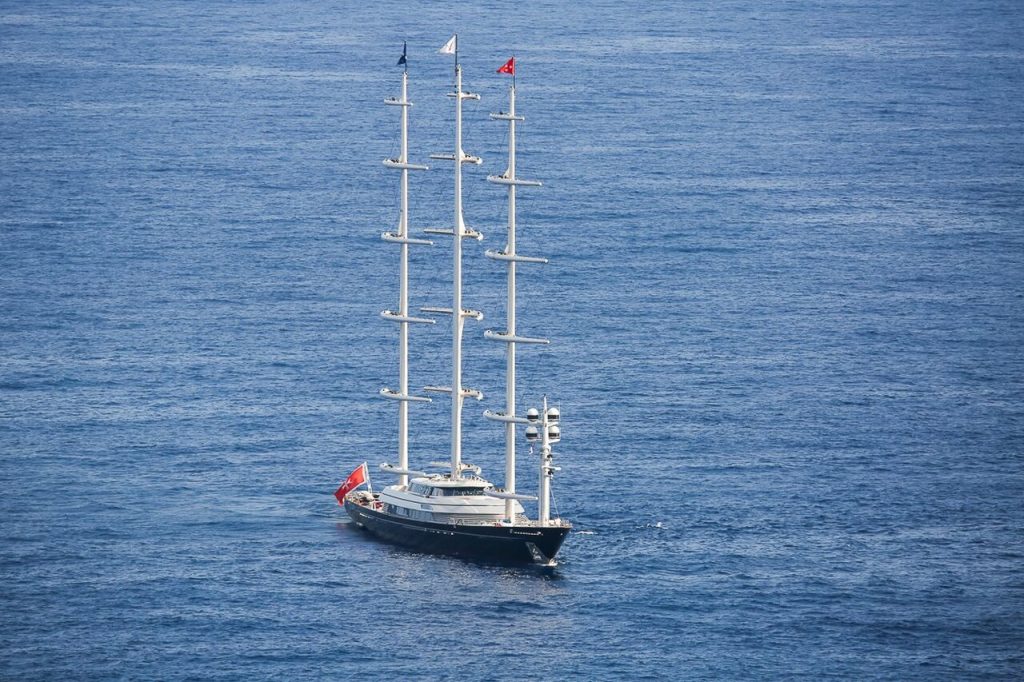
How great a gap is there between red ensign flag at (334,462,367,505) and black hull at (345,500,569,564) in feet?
11.8

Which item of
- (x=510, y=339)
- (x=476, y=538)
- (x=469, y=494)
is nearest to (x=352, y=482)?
(x=469, y=494)

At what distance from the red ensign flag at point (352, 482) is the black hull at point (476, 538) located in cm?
360

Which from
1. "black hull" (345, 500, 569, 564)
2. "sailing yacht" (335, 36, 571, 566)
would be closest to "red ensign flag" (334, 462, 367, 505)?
"sailing yacht" (335, 36, 571, 566)

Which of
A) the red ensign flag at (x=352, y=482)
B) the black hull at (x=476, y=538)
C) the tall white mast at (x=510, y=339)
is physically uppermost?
the tall white mast at (x=510, y=339)

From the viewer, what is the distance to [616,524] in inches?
7470

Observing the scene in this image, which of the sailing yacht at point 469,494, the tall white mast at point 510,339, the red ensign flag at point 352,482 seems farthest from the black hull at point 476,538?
the red ensign flag at point 352,482

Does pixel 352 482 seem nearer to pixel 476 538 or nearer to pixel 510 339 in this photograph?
pixel 476 538

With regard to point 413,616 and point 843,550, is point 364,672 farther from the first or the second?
point 843,550

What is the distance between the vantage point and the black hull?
587 ft

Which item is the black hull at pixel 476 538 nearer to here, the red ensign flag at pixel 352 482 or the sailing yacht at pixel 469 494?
the sailing yacht at pixel 469 494

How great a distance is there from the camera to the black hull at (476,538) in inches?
7047

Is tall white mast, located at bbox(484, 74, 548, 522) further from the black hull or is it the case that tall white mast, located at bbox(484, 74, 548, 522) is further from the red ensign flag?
the red ensign flag

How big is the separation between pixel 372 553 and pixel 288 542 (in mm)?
6958

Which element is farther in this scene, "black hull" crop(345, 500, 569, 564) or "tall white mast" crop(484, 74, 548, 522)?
"tall white mast" crop(484, 74, 548, 522)
